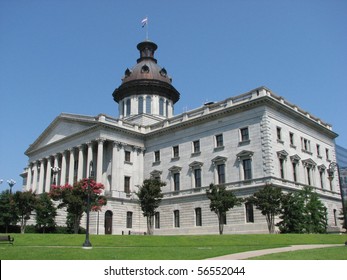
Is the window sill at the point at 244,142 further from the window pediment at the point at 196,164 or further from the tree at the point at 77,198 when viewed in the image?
the tree at the point at 77,198

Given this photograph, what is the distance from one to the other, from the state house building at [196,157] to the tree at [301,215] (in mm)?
3413

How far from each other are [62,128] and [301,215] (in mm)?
40992

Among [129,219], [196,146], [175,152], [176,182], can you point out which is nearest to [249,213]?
[196,146]

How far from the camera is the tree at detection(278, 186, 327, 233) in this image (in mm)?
39438

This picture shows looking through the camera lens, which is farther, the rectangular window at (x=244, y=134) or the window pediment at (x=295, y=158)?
the window pediment at (x=295, y=158)

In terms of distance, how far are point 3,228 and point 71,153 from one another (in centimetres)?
1523

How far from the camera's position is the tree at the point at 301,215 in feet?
129

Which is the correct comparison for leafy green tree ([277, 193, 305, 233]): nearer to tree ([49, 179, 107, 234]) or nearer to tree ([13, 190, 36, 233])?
tree ([49, 179, 107, 234])

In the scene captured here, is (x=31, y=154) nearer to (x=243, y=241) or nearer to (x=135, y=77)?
(x=135, y=77)

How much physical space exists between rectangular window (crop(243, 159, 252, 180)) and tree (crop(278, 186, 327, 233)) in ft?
20.4

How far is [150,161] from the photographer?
6025cm

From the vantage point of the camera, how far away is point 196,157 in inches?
2110

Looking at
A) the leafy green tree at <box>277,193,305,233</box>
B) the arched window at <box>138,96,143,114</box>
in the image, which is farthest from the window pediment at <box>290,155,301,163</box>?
the arched window at <box>138,96,143,114</box>

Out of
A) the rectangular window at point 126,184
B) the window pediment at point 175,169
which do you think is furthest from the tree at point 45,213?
the window pediment at point 175,169
